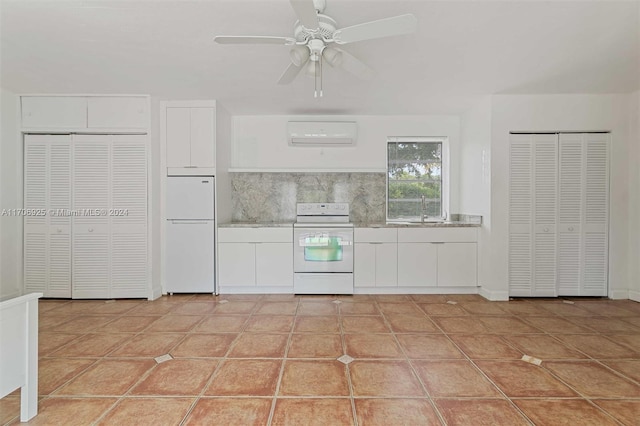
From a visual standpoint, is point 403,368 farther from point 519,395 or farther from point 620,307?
point 620,307

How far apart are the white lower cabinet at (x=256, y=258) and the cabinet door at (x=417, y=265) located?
1409 millimetres

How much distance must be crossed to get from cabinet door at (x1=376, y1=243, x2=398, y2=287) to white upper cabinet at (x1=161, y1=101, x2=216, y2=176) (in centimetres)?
235

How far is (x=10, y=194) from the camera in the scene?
3.68m

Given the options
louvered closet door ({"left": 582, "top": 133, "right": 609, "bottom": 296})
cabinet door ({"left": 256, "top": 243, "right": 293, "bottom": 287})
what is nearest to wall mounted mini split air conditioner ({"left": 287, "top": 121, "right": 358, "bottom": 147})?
cabinet door ({"left": 256, "top": 243, "right": 293, "bottom": 287})

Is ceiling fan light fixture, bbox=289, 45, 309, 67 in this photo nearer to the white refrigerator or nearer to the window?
the white refrigerator

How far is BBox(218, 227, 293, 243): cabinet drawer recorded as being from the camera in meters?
4.04

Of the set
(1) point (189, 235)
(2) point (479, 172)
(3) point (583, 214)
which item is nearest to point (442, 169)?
(2) point (479, 172)

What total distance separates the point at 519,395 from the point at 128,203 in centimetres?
417

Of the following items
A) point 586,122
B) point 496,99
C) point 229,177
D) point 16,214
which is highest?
point 496,99

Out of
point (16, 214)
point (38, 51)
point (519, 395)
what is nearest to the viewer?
point (519, 395)

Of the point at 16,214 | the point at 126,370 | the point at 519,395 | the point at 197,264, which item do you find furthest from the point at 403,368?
the point at 16,214

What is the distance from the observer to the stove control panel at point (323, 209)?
4.62m

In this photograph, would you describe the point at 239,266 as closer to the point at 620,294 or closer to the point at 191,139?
the point at 191,139

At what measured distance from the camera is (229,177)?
4.64 metres
